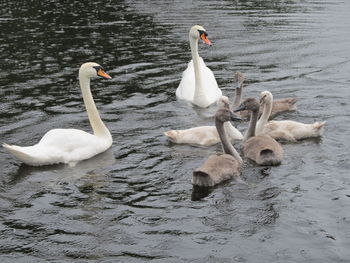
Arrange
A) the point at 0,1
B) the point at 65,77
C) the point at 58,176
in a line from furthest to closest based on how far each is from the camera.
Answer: the point at 0,1, the point at 65,77, the point at 58,176

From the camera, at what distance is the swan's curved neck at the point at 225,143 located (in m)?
11.5

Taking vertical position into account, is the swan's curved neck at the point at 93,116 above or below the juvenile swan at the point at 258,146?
above

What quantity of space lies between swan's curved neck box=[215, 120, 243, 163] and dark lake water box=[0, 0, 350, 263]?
1.15 ft

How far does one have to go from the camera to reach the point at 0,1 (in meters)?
30.8

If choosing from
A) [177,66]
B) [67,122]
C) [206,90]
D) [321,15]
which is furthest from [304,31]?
[67,122]

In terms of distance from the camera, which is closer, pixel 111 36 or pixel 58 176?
pixel 58 176

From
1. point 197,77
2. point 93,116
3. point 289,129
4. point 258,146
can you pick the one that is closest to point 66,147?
point 93,116

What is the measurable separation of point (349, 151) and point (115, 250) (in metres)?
4.95

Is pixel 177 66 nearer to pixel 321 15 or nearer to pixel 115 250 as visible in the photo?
pixel 321 15

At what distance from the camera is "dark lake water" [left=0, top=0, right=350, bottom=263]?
8875 millimetres

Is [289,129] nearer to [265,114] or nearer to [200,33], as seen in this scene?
[265,114]

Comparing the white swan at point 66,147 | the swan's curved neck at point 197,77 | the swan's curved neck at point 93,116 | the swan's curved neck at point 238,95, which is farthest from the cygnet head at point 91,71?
the swan's curved neck at point 197,77

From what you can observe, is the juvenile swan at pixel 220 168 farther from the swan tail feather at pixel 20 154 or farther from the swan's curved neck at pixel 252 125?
the swan tail feather at pixel 20 154

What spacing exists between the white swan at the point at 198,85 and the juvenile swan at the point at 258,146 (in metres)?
2.91
